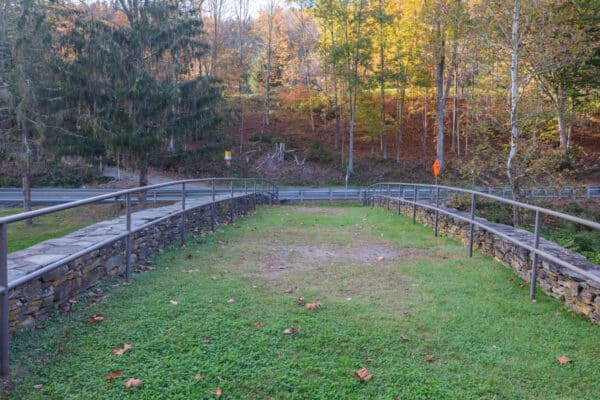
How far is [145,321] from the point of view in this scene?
380 centimetres

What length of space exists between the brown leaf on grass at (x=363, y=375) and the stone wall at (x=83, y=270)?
261 cm

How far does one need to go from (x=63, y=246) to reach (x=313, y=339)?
2895mm

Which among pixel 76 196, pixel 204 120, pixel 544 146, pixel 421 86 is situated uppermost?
pixel 421 86

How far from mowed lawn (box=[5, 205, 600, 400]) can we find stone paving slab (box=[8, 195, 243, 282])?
50 cm

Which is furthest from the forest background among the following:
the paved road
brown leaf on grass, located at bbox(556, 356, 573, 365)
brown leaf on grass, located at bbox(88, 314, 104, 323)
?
brown leaf on grass, located at bbox(88, 314, 104, 323)

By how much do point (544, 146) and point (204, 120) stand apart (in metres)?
14.5

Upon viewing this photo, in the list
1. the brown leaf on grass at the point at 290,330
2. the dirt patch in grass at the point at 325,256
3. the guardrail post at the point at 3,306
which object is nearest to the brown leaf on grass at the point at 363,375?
the brown leaf on grass at the point at 290,330

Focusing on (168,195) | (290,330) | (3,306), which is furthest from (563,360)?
(168,195)

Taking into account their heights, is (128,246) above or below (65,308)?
above

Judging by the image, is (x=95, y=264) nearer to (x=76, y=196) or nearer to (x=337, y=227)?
(x=337, y=227)

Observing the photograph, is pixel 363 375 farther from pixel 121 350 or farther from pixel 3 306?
pixel 3 306

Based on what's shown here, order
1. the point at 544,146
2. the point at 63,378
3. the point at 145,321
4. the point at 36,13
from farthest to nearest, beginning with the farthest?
the point at 36,13, the point at 544,146, the point at 145,321, the point at 63,378

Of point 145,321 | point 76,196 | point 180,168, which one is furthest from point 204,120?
point 145,321

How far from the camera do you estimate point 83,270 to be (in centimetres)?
448
